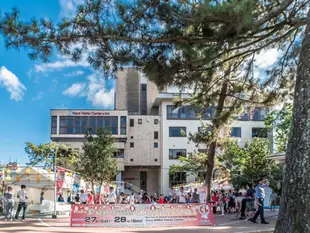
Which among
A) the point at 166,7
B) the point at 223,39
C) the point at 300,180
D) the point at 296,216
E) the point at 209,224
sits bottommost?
the point at 209,224

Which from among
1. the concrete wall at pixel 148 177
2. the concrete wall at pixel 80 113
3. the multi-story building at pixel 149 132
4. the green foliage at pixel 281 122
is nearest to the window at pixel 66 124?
the multi-story building at pixel 149 132

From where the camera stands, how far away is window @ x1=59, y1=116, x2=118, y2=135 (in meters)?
50.6

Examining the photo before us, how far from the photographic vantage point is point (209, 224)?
1434cm

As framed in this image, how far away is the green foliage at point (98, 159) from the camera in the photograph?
81.7 feet

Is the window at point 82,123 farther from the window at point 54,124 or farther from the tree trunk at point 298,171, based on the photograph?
the tree trunk at point 298,171

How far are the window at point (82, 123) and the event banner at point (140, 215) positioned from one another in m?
36.8

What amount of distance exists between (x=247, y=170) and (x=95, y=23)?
24.5m

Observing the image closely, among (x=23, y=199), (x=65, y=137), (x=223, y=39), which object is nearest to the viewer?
(x=223, y=39)

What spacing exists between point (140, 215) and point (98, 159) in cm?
1129

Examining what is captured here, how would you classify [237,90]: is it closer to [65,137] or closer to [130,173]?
[65,137]

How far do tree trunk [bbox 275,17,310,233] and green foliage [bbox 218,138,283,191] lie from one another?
67.3 feet

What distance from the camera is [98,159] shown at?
82.1 ft

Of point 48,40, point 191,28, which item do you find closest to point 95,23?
point 48,40

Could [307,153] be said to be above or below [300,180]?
above
